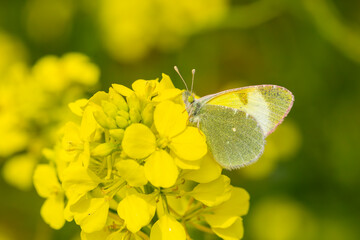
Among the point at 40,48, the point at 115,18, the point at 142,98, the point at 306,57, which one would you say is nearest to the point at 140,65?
the point at 115,18

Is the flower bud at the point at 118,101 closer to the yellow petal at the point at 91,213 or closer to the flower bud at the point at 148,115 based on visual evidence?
the flower bud at the point at 148,115

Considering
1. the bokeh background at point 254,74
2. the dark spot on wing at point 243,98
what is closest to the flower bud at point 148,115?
the dark spot on wing at point 243,98

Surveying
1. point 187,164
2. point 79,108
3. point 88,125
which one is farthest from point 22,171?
point 187,164

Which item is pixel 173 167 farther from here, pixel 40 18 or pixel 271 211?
pixel 40 18

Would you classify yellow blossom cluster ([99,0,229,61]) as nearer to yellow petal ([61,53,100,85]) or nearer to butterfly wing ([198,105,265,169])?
yellow petal ([61,53,100,85])

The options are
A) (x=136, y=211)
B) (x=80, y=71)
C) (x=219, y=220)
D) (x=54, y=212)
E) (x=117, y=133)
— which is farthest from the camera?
(x=80, y=71)

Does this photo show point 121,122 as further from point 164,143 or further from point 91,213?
point 91,213
